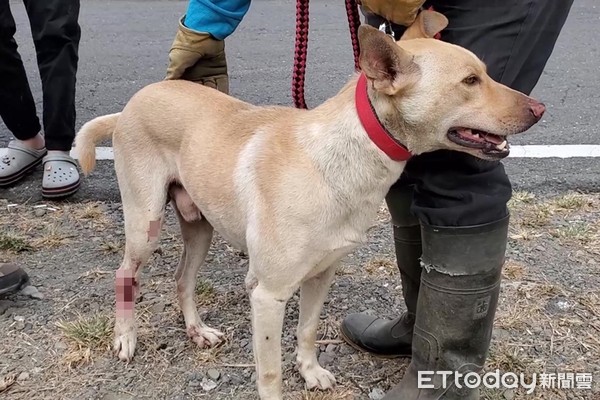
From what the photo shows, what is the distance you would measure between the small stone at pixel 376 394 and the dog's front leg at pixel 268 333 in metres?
0.35

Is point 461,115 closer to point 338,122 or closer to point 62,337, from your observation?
point 338,122

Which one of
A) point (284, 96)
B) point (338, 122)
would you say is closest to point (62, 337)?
point (338, 122)

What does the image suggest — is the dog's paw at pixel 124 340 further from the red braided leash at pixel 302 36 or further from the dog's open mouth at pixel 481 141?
the dog's open mouth at pixel 481 141

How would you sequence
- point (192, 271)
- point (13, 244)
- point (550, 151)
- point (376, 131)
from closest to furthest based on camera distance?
point (376, 131) → point (192, 271) → point (13, 244) → point (550, 151)

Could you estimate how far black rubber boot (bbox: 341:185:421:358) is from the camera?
7.86ft

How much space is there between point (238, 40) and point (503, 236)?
5.77m

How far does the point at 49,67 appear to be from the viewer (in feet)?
12.7

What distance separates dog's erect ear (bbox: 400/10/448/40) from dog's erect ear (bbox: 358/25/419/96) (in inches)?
6.3

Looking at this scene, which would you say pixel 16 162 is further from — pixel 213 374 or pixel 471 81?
pixel 471 81

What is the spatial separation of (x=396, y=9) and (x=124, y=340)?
1.56 m

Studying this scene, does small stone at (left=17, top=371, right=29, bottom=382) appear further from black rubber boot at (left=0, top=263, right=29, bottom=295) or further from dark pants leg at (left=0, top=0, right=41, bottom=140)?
dark pants leg at (left=0, top=0, right=41, bottom=140)

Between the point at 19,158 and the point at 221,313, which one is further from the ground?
the point at 221,313

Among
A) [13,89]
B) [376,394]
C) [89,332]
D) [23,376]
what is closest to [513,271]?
[376,394]

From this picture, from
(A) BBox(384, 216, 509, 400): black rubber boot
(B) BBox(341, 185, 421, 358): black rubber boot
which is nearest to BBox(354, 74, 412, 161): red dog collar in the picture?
(A) BBox(384, 216, 509, 400): black rubber boot
